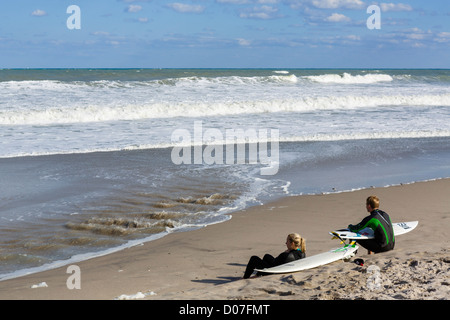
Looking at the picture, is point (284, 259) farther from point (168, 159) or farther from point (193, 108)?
point (193, 108)

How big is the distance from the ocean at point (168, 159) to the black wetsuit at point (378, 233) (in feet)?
9.96

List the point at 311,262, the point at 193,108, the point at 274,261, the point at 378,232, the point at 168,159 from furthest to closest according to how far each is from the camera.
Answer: the point at 193,108 → the point at 168,159 → the point at 378,232 → the point at 274,261 → the point at 311,262

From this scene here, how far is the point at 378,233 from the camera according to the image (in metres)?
6.27

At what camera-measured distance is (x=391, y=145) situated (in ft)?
53.3

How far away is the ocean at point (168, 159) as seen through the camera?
8227mm

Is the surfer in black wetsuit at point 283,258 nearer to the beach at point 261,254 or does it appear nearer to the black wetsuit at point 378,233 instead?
the beach at point 261,254

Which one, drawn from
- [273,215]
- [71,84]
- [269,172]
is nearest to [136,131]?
[269,172]

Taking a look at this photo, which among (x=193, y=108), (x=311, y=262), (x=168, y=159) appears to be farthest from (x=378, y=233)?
(x=193, y=108)

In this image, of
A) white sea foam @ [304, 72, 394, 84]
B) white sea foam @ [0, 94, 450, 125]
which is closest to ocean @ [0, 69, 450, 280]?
white sea foam @ [0, 94, 450, 125]

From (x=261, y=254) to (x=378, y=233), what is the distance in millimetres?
1548

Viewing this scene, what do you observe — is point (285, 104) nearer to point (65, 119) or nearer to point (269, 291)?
point (65, 119)

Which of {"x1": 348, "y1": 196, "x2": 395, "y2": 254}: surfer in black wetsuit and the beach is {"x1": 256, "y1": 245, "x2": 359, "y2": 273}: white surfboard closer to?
the beach

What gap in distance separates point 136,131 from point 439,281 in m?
15.1

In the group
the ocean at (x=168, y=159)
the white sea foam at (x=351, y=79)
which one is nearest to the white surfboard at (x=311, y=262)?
the ocean at (x=168, y=159)
